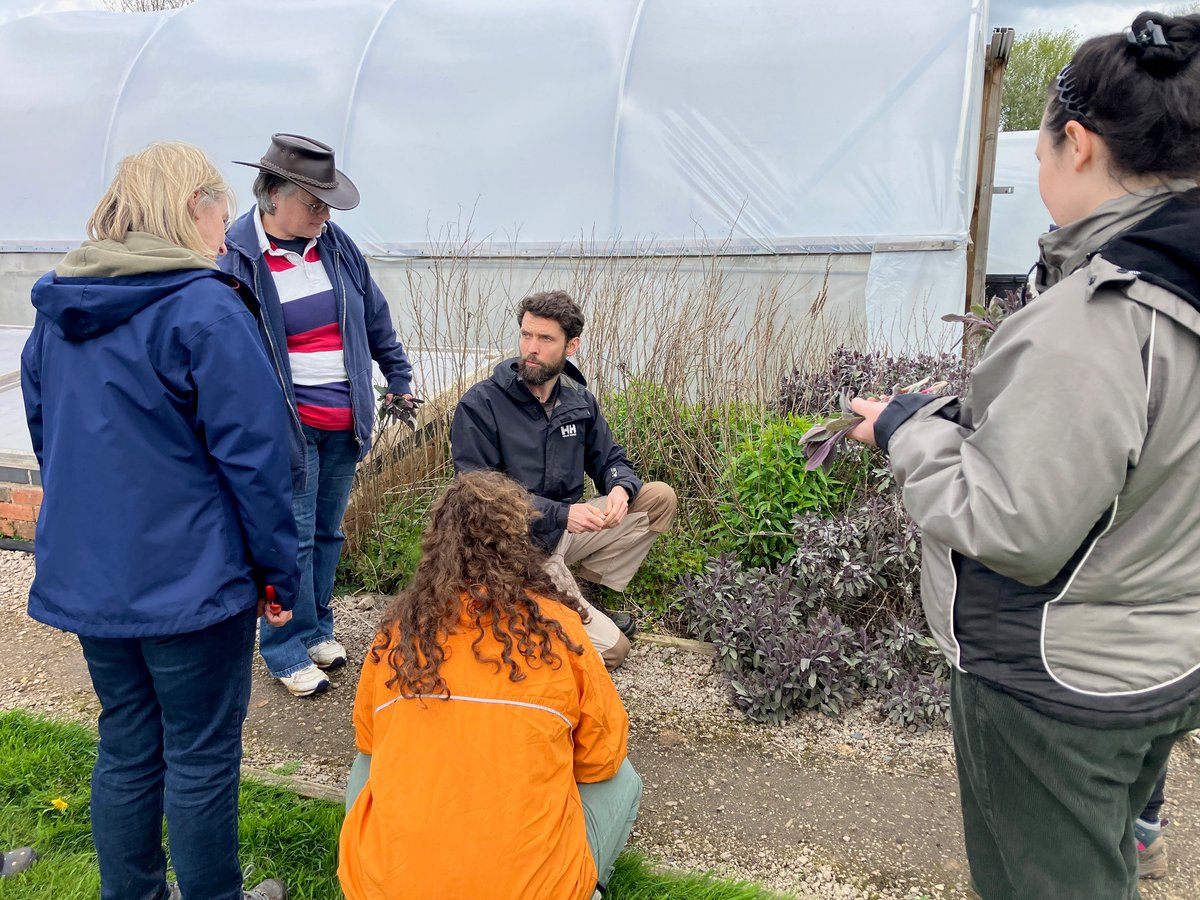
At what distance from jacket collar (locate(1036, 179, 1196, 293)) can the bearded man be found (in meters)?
2.06

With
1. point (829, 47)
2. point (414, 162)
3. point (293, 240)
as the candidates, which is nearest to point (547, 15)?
point (414, 162)

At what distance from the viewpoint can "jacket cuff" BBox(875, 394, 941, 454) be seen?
1524 mm

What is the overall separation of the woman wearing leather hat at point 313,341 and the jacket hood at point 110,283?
2.81 ft

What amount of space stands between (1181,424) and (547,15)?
24.6 feet

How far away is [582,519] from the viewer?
3230 mm

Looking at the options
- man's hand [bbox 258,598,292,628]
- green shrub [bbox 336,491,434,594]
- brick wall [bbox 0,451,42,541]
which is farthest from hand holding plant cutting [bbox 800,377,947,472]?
brick wall [bbox 0,451,42,541]

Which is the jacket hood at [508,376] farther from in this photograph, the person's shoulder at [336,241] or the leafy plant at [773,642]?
the leafy plant at [773,642]

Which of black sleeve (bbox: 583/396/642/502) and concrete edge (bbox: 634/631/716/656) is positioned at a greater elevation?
black sleeve (bbox: 583/396/642/502)

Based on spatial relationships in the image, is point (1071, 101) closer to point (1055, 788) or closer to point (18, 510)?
point (1055, 788)

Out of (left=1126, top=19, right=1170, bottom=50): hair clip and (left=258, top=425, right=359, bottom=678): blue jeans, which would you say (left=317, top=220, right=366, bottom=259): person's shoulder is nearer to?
(left=258, top=425, right=359, bottom=678): blue jeans

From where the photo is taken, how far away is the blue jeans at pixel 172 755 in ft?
6.48

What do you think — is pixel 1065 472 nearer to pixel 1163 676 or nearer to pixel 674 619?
pixel 1163 676

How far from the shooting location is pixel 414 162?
7.47m

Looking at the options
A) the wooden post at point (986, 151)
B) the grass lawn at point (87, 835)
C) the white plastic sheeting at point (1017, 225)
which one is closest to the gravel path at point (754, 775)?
the grass lawn at point (87, 835)
